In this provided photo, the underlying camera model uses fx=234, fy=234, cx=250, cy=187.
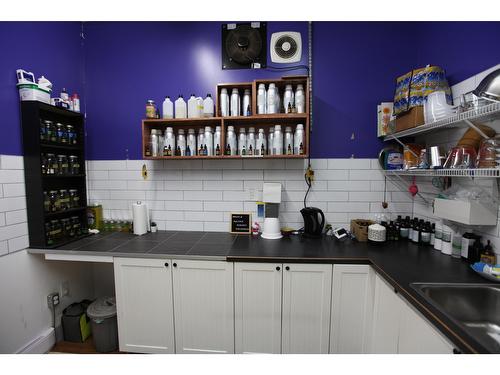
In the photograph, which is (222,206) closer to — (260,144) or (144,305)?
(260,144)

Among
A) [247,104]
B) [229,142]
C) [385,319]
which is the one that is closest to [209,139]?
[229,142]

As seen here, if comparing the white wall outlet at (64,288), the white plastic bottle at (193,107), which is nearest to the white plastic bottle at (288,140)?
the white plastic bottle at (193,107)

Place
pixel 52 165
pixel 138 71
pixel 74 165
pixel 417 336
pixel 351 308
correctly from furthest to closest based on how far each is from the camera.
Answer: pixel 138 71 → pixel 74 165 → pixel 52 165 → pixel 351 308 → pixel 417 336

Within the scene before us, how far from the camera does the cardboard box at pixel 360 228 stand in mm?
1878

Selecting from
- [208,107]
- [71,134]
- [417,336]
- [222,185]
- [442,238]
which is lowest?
[417,336]

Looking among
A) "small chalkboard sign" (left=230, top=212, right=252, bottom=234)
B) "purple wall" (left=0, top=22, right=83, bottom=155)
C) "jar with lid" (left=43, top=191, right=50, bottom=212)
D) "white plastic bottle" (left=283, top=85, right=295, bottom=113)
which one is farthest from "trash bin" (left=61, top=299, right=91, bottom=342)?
"white plastic bottle" (left=283, top=85, right=295, bottom=113)

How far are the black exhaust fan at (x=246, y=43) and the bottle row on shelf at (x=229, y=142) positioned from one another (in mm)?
633

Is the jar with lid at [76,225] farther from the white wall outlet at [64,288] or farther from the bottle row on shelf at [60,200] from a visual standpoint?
the white wall outlet at [64,288]

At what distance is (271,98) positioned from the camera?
1.87 meters

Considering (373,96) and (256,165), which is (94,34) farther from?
(373,96)

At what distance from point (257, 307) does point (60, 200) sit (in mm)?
1798

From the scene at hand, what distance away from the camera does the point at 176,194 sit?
226cm

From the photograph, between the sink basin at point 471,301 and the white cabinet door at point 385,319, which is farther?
the white cabinet door at point 385,319

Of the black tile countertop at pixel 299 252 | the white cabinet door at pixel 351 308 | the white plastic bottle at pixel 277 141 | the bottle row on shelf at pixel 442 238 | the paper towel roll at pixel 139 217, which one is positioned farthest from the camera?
the paper towel roll at pixel 139 217
